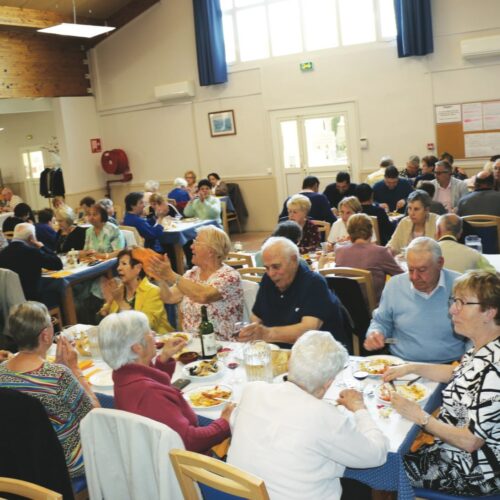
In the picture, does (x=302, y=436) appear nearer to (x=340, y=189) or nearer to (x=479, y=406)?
(x=479, y=406)

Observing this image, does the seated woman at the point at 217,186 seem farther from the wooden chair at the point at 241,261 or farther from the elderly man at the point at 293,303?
the elderly man at the point at 293,303

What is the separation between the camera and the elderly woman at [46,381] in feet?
8.65

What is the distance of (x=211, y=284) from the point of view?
378cm

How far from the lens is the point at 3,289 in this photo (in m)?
4.91

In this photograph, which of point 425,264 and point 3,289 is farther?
point 3,289

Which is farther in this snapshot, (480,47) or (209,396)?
(480,47)

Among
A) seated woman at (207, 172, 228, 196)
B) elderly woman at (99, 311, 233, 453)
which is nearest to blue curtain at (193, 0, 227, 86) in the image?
seated woman at (207, 172, 228, 196)

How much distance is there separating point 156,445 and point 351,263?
2537 mm

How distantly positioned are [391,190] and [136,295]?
177 inches

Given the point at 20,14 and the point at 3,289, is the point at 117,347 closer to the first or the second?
the point at 3,289

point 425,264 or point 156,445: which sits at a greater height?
point 425,264

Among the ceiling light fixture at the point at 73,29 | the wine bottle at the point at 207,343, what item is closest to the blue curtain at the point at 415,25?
the ceiling light fixture at the point at 73,29

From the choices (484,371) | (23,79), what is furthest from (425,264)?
(23,79)

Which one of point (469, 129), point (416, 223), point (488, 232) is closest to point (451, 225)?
point (416, 223)
